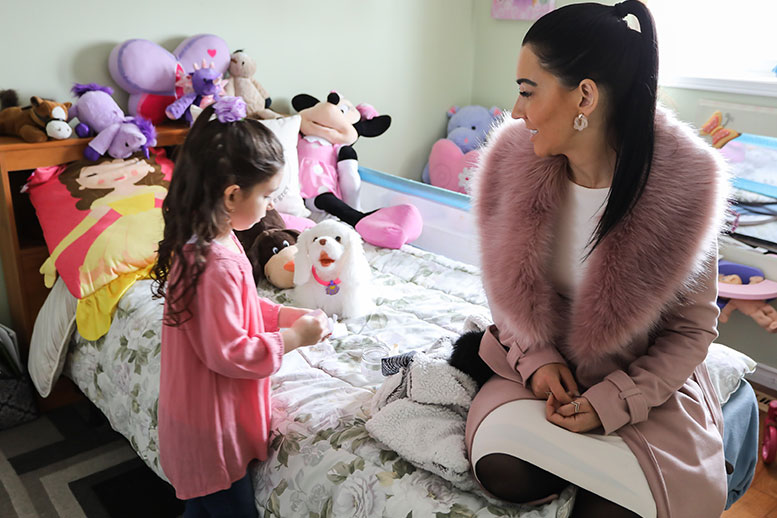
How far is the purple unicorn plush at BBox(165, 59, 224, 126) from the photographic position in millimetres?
2414

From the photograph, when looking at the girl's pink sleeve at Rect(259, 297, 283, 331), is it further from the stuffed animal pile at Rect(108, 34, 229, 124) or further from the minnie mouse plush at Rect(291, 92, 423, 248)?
the stuffed animal pile at Rect(108, 34, 229, 124)

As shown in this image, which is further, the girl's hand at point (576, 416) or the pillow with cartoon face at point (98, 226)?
the pillow with cartoon face at point (98, 226)

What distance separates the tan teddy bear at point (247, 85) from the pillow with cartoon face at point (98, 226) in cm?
50

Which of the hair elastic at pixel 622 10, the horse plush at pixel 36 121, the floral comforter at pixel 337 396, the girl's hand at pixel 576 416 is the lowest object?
the floral comforter at pixel 337 396

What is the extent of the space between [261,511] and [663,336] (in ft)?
2.83

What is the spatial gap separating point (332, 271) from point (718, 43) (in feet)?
6.71

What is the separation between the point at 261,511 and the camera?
54.8 inches

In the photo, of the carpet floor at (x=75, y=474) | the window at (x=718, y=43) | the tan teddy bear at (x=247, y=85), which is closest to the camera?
the carpet floor at (x=75, y=474)

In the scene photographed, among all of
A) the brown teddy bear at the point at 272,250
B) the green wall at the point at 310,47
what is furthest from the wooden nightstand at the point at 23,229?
the brown teddy bear at the point at 272,250

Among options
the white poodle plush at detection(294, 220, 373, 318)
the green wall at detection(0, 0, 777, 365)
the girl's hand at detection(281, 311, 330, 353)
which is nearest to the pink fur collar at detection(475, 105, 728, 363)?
the girl's hand at detection(281, 311, 330, 353)

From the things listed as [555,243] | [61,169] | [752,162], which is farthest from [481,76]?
[555,243]

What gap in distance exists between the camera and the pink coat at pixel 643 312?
3.90 ft

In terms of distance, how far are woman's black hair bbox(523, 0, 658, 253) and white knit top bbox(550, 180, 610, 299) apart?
0.22 ft

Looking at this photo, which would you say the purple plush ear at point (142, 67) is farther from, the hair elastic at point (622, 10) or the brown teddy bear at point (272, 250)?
the hair elastic at point (622, 10)
